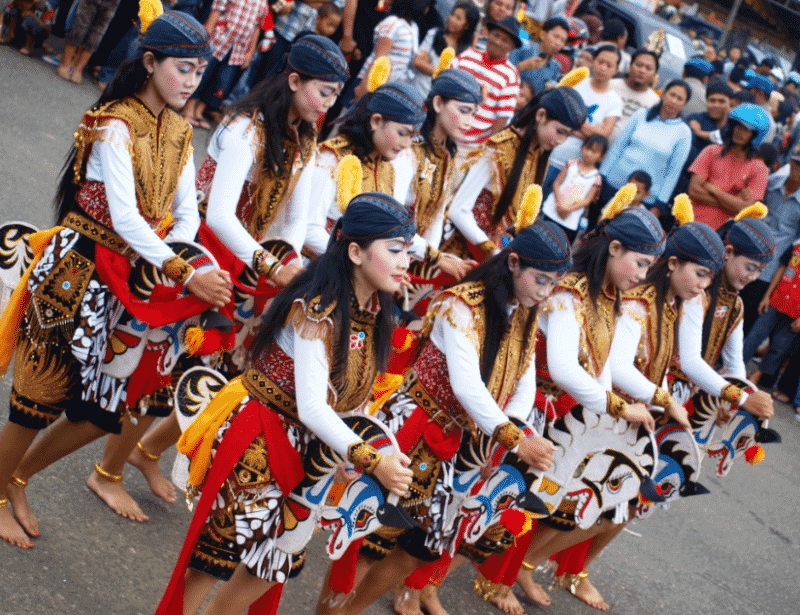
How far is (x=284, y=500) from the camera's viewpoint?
2.91 m

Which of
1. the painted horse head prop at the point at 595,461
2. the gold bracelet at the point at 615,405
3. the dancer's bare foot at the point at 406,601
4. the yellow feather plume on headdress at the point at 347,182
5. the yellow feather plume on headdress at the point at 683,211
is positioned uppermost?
the yellow feather plume on headdress at the point at 683,211

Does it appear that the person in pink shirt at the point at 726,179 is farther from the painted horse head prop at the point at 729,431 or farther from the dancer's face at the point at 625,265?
the dancer's face at the point at 625,265

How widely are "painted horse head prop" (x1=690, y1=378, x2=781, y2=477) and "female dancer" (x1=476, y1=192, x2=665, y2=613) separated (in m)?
0.94

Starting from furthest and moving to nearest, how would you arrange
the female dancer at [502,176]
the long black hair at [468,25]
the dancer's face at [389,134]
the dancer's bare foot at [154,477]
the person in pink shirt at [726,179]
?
the long black hair at [468,25] → the person in pink shirt at [726,179] → the female dancer at [502,176] → the dancer's face at [389,134] → the dancer's bare foot at [154,477]

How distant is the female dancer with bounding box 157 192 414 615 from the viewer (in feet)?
9.07

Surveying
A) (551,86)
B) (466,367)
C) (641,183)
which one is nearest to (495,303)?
(466,367)

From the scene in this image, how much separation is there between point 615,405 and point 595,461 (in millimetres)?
386

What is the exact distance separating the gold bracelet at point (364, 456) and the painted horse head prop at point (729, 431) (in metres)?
2.40

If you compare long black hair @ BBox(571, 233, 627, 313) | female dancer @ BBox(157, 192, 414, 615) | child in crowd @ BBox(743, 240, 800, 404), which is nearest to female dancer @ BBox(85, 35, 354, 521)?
female dancer @ BBox(157, 192, 414, 615)

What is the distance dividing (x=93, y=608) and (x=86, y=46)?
6.76m

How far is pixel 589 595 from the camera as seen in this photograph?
4699mm

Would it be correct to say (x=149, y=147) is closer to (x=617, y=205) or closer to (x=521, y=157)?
(x=617, y=205)

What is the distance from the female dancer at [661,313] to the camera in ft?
13.0

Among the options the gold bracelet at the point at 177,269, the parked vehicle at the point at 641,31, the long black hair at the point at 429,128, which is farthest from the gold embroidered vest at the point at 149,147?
→ the parked vehicle at the point at 641,31
